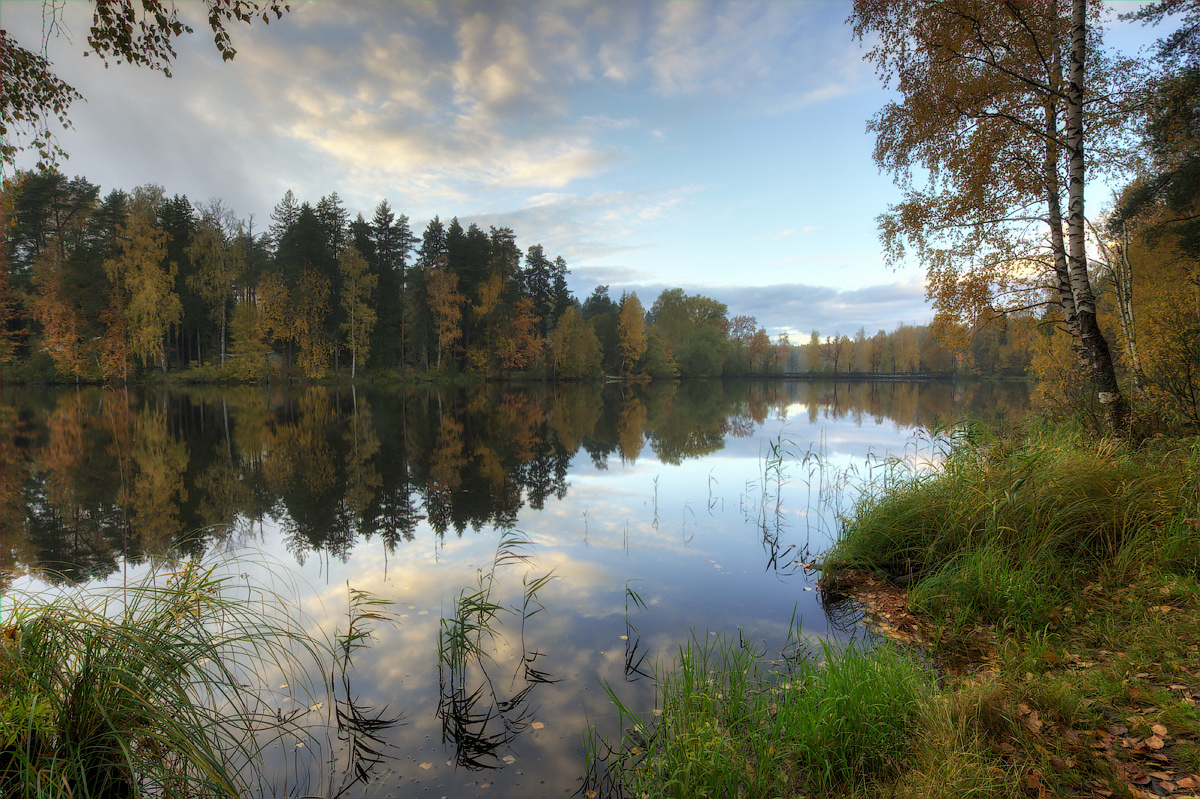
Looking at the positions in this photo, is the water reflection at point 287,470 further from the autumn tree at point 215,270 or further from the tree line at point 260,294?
the autumn tree at point 215,270

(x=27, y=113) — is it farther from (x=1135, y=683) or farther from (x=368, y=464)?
(x=1135, y=683)

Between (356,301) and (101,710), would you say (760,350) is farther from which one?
(101,710)

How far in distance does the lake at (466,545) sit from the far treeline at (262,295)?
23970mm

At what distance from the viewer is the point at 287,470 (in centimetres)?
1278

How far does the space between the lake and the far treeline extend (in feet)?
78.6

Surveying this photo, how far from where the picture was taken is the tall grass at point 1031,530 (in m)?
4.89

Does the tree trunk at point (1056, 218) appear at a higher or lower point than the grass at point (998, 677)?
higher

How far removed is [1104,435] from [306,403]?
105 ft

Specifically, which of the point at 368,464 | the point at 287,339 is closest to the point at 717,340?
the point at 287,339

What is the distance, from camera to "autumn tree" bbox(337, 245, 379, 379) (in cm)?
4303

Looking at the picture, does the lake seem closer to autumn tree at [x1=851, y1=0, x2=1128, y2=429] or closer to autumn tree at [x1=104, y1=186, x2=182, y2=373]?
autumn tree at [x1=851, y1=0, x2=1128, y2=429]

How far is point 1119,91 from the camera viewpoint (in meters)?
8.84

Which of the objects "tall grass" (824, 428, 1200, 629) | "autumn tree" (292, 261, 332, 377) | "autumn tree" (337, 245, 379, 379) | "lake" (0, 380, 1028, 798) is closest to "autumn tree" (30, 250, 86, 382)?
"autumn tree" (292, 261, 332, 377)

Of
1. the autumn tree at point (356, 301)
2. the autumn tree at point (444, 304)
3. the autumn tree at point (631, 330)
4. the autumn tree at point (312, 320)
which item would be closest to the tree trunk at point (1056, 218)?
the autumn tree at point (444, 304)
